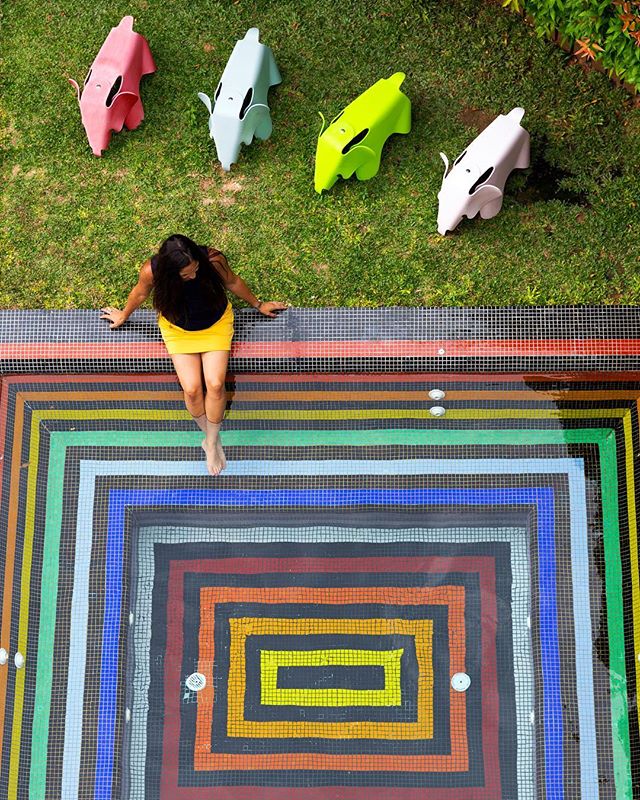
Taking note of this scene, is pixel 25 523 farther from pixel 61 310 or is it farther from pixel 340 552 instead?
pixel 340 552

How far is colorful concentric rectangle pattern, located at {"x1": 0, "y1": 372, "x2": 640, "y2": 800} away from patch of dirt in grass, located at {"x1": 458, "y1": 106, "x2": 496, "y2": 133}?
1862 mm

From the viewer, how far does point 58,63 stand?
640 cm

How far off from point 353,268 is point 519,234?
46.4 inches

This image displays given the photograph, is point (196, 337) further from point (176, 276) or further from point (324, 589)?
point (324, 589)

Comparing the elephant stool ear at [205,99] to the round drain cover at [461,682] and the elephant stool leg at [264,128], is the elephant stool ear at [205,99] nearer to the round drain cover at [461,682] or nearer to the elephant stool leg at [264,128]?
the elephant stool leg at [264,128]

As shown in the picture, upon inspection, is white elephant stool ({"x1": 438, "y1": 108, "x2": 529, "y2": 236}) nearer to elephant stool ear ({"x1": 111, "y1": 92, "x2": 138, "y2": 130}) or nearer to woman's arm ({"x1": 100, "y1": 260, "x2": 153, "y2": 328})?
woman's arm ({"x1": 100, "y1": 260, "x2": 153, "y2": 328})

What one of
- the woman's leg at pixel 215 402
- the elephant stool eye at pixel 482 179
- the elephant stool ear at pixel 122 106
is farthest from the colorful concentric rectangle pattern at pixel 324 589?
the elephant stool ear at pixel 122 106

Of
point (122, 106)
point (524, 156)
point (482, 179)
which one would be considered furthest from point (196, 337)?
point (524, 156)

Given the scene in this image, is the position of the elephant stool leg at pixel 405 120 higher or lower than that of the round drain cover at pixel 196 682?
higher

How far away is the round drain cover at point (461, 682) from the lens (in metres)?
5.62

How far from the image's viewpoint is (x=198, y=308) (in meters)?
5.09

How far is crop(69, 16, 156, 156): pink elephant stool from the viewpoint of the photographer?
6.00 metres

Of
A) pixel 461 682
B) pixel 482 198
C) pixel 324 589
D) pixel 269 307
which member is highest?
pixel 482 198

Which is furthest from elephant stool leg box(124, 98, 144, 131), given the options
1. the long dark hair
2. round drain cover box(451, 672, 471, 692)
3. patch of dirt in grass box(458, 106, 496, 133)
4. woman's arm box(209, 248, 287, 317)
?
round drain cover box(451, 672, 471, 692)
